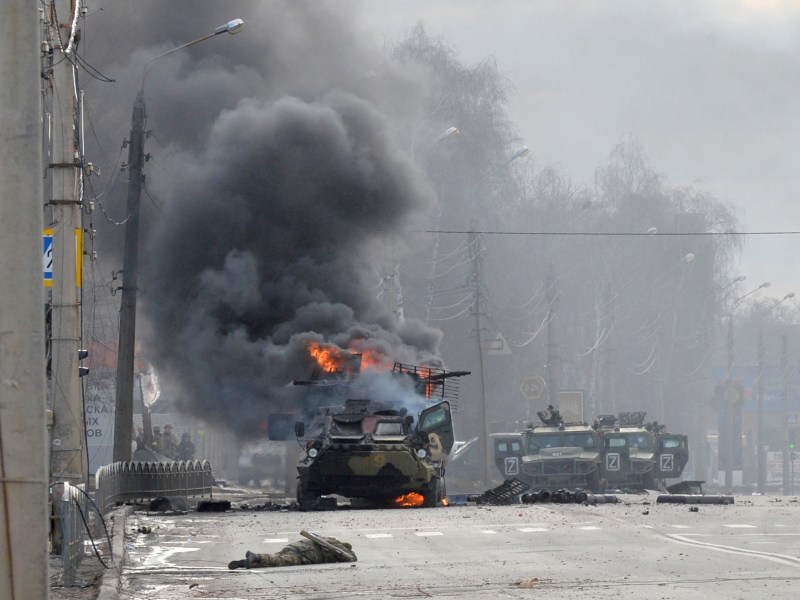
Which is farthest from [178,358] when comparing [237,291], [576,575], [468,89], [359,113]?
[468,89]

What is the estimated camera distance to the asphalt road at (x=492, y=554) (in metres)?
10.5

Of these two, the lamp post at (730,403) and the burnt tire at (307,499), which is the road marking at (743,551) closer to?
the burnt tire at (307,499)

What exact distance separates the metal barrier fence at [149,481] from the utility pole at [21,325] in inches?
453

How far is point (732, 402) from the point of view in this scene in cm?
6756

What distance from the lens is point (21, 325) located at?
20.2 feet

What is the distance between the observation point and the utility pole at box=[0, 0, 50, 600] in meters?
6.12

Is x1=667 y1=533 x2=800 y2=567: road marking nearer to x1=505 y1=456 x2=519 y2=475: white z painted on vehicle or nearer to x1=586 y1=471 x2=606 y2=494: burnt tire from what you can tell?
x1=586 y1=471 x2=606 y2=494: burnt tire

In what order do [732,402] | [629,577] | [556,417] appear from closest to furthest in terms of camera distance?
[629,577] < [556,417] < [732,402]

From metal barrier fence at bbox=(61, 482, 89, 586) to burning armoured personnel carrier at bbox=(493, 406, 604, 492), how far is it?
65.0ft

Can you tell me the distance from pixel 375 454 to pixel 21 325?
50.7 feet

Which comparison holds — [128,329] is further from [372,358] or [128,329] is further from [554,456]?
[554,456]

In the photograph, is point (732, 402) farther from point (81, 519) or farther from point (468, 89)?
point (81, 519)

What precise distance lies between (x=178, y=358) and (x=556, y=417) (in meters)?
9.39

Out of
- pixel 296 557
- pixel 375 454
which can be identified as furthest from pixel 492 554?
pixel 375 454
